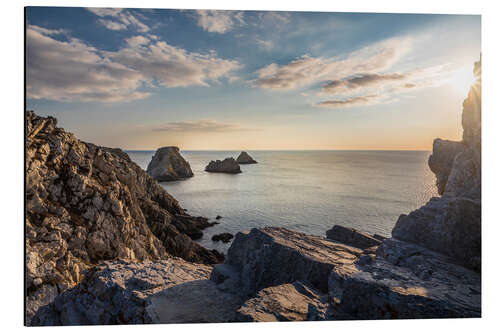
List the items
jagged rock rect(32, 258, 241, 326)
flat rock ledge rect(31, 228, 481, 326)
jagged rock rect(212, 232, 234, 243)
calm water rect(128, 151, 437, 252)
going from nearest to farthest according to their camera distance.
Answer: flat rock ledge rect(31, 228, 481, 326), jagged rock rect(32, 258, 241, 326), calm water rect(128, 151, 437, 252), jagged rock rect(212, 232, 234, 243)

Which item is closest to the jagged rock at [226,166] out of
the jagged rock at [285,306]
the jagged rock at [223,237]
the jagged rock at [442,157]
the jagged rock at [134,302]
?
the jagged rock at [223,237]

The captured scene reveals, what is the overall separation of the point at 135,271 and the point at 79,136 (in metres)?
4.25

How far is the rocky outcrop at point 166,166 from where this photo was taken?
150 feet

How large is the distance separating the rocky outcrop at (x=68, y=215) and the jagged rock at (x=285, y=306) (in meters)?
5.01

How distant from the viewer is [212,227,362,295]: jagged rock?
5031 millimetres

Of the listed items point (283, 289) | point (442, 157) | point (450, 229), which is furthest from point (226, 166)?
point (450, 229)

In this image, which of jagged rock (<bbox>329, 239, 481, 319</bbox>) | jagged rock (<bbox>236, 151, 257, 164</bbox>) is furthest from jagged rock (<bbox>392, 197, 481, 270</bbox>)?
jagged rock (<bbox>236, 151, 257, 164</bbox>)

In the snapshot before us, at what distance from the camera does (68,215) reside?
327 inches

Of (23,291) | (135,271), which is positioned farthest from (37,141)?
(135,271)

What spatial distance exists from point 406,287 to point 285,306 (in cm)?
202

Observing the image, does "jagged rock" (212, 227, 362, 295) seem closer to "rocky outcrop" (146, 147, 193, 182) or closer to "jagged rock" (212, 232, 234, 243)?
"jagged rock" (212, 232, 234, 243)

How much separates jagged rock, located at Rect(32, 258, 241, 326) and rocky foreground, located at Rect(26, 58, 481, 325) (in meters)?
0.02

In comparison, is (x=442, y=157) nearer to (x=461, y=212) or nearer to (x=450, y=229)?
(x=461, y=212)

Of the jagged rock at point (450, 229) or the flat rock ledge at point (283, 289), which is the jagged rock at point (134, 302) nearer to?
the flat rock ledge at point (283, 289)
